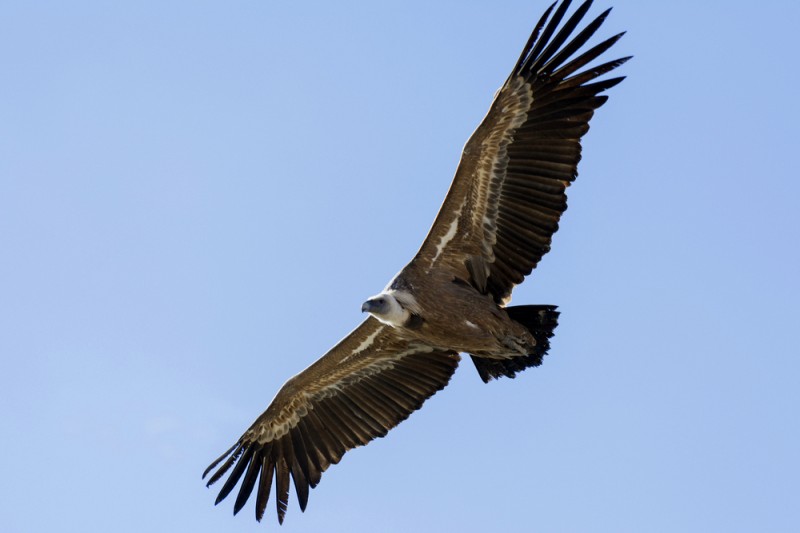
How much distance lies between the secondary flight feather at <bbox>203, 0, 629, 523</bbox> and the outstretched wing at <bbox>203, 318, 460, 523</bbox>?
2 centimetres

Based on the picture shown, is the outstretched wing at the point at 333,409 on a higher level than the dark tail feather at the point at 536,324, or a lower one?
higher

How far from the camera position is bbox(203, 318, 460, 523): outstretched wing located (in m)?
16.6

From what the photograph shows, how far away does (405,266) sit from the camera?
51.5ft

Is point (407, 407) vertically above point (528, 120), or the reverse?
point (528, 120)

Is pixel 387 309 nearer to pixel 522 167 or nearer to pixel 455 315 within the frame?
pixel 455 315

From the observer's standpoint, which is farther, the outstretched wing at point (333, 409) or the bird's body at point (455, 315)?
the outstretched wing at point (333, 409)

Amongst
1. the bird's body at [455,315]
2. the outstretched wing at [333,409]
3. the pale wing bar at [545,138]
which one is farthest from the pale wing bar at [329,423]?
the pale wing bar at [545,138]

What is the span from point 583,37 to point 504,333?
11.3 feet

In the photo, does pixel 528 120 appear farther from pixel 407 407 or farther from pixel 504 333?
pixel 407 407

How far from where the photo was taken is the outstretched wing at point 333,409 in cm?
1661

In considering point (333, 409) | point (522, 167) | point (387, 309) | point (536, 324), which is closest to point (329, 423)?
point (333, 409)

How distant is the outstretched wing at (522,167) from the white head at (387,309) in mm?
607

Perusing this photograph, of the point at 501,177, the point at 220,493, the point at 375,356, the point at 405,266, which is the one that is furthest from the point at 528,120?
the point at 220,493

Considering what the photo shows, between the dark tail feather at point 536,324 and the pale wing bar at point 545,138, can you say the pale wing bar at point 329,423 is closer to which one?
the dark tail feather at point 536,324
